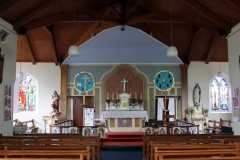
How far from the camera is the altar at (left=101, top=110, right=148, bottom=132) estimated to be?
1173 centimetres

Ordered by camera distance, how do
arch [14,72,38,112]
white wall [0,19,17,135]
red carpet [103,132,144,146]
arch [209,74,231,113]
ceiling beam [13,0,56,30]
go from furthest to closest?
arch [209,74,231,113], arch [14,72,38,112], red carpet [103,132,144,146], ceiling beam [13,0,56,30], white wall [0,19,17,135]

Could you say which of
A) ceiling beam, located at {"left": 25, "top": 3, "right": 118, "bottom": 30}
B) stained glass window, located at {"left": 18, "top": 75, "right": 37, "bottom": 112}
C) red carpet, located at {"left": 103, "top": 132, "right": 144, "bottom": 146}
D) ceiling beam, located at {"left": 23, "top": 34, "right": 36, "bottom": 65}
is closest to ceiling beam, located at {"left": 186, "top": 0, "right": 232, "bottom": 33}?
ceiling beam, located at {"left": 25, "top": 3, "right": 118, "bottom": 30}

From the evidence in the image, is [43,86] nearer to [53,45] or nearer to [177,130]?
[53,45]

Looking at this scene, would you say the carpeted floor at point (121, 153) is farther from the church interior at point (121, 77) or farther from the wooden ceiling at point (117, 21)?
the wooden ceiling at point (117, 21)

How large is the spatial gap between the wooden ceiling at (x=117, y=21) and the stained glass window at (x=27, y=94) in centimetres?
110

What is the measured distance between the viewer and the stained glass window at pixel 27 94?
1398 cm

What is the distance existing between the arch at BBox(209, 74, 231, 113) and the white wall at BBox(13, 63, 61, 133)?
7911 millimetres

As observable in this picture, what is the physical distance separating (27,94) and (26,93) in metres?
0.07

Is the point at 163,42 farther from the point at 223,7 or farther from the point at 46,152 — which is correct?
the point at 46,152

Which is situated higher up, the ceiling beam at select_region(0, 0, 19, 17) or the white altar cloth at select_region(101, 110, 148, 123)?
the ceiling beam at select_region(0, 0, 19, 17)

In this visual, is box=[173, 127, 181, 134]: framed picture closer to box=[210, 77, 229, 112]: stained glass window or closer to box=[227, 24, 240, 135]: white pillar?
box=[227, 24, 240, 135]: white pillar

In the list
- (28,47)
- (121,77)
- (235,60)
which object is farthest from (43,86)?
(235,60)

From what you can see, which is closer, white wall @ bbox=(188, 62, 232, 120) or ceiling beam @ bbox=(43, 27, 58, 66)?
ceiling beam @ bbox=(43, 27, 58, 66)

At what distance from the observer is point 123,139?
1077 centimetres
